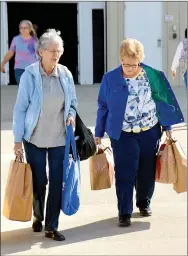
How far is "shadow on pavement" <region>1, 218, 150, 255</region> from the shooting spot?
471cm

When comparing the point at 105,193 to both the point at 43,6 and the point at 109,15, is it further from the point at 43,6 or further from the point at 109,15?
the point at 43,6

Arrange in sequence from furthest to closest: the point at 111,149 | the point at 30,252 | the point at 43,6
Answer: the point at 43,6, the point at 111,149, the point at 30,252

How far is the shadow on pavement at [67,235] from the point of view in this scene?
471 cm

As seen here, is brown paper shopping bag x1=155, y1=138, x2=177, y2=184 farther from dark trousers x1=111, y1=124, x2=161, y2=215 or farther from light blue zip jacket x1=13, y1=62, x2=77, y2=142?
light blue zip jacket x1=13, y1=62, x2=77, y2=142

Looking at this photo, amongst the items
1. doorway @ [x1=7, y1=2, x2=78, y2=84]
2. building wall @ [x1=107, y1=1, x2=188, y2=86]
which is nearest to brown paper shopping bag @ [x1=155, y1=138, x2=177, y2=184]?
building wall @ [x1=107, y1=1, x2=188, y2=86]

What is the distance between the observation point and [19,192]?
15.4 ft

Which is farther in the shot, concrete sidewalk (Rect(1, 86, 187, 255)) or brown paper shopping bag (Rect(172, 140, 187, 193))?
brown paper shopping bag (Rect(172, 140, 187, 193))

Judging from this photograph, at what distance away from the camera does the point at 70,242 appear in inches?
188

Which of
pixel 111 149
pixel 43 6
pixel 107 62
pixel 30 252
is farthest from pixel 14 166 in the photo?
pixel 43 6

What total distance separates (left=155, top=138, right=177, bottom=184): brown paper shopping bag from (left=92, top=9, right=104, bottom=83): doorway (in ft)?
41.6

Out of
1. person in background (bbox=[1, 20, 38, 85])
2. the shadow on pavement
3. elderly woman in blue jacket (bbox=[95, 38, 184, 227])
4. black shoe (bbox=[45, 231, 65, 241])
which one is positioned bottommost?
the shadow on pavement

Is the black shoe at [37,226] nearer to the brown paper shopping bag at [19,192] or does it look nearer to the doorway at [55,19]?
the brown paper shopping bag at [19,192]

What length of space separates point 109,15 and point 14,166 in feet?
43.0

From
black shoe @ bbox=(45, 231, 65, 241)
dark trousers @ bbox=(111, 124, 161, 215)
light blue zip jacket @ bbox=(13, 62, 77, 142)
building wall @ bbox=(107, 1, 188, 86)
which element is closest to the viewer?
light blue zip jacket @ bbox=(13, 62, 77, 142)
